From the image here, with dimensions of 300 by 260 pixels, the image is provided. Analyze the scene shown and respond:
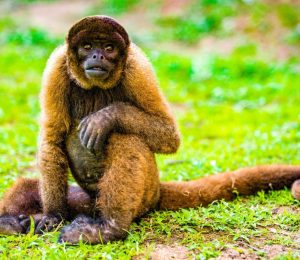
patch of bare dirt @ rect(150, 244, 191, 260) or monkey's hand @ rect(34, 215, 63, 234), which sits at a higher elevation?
monkey's hand @ rect(34, 215, 63, 234)

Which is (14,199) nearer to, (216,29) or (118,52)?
(118,52)

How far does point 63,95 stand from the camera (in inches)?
210

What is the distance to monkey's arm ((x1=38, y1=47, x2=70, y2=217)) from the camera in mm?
5207

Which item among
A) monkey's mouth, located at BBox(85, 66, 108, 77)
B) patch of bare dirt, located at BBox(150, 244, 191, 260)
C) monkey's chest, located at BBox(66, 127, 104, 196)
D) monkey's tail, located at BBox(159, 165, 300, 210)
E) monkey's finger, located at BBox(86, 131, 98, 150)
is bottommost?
patch of bare dirt, located at BBox(150, 244, 191, 260)

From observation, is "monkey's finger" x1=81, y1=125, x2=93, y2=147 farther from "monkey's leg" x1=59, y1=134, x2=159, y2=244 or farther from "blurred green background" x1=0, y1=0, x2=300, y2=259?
"blurred green background" x1=0, y1=0, x2=300, y2=259

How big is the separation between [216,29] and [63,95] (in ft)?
39.1

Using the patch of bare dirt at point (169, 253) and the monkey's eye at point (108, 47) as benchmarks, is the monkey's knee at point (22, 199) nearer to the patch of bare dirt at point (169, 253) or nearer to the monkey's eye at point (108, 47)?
the patch of bare dirt at point (169, 253)

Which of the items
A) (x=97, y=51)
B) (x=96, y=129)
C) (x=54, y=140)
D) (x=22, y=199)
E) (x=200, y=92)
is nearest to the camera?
(x=96, y=129)

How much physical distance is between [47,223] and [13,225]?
0.29 metres

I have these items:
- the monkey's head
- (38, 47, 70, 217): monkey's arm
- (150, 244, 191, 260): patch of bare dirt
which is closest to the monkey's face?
the monkey's head

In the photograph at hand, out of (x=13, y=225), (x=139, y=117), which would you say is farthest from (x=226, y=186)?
(x=13, y=225)

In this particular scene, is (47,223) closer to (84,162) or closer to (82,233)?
(82,233)

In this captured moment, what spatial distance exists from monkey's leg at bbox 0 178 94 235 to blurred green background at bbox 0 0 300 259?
9.3 inches

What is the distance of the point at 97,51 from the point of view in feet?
16.7
